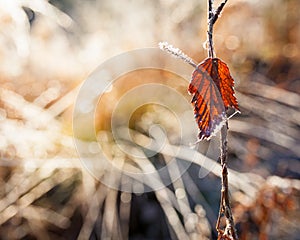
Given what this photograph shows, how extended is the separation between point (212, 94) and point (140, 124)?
1.13 metres

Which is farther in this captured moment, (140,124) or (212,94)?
(140,124)

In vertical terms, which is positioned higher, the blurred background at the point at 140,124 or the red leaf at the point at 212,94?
the blurred background at the point at 140,124

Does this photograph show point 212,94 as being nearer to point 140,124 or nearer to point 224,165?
point 224,165

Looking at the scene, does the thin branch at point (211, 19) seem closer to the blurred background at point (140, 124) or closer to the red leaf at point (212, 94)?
the red leaf at point (212, 94)

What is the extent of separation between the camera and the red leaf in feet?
1.26

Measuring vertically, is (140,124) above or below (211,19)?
above

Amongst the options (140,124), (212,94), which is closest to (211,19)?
(212,94)

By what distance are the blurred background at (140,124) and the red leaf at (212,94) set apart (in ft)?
1.80

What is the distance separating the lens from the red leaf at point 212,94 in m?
0.39

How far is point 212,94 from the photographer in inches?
15.6

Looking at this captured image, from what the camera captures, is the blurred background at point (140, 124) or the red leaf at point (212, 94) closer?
the red leaf at point (212, 94)

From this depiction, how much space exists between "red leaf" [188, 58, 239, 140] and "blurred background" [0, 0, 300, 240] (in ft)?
1.80

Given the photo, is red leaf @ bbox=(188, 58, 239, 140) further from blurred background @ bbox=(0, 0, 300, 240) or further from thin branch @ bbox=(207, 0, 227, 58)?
blurred background @ bbox=(0, 0, 300, 240)

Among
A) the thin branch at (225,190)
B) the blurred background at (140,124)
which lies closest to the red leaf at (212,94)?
the thin branch at (225,190)
